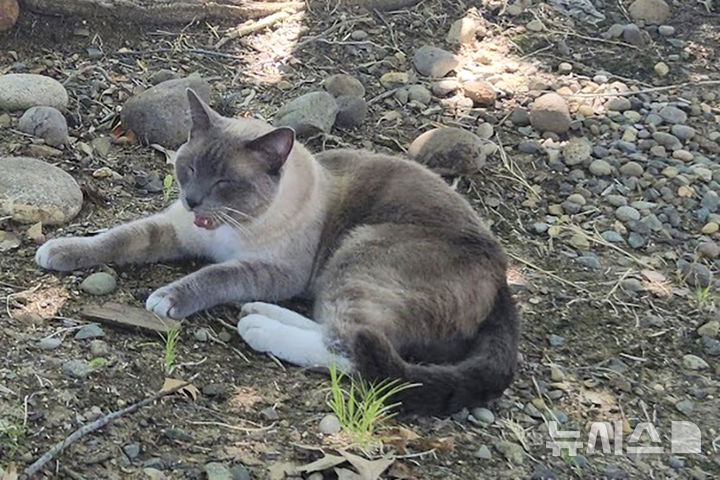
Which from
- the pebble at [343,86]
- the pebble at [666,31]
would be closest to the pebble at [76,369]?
the pebble at [343,86]

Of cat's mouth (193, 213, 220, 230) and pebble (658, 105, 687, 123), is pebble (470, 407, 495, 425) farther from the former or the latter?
pebble (658, 105, 687, 123)

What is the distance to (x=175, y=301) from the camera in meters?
3.29

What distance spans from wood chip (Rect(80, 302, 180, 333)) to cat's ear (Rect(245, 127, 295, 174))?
70 cm

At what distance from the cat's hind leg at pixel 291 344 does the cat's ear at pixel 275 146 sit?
616mm

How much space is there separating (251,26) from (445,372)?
2.98m

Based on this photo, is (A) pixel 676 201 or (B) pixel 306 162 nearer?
(B) pixel 306 162

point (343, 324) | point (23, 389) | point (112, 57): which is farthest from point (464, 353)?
point (112, 57)

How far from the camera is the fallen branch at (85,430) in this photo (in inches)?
95.1

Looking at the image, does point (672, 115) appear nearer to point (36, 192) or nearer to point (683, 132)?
point (683, 132)

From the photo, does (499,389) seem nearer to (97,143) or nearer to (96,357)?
(96,357)

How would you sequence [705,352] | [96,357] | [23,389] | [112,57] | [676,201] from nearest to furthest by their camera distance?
[23,389] < [96,357] < [705,352] < [676,201] < [112,57]

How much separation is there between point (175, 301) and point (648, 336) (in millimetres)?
1819

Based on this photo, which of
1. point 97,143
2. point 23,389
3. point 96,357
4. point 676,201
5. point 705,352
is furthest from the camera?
point 676,201

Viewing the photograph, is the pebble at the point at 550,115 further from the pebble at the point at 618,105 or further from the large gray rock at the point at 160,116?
the large gray rock at the point at 160,116
